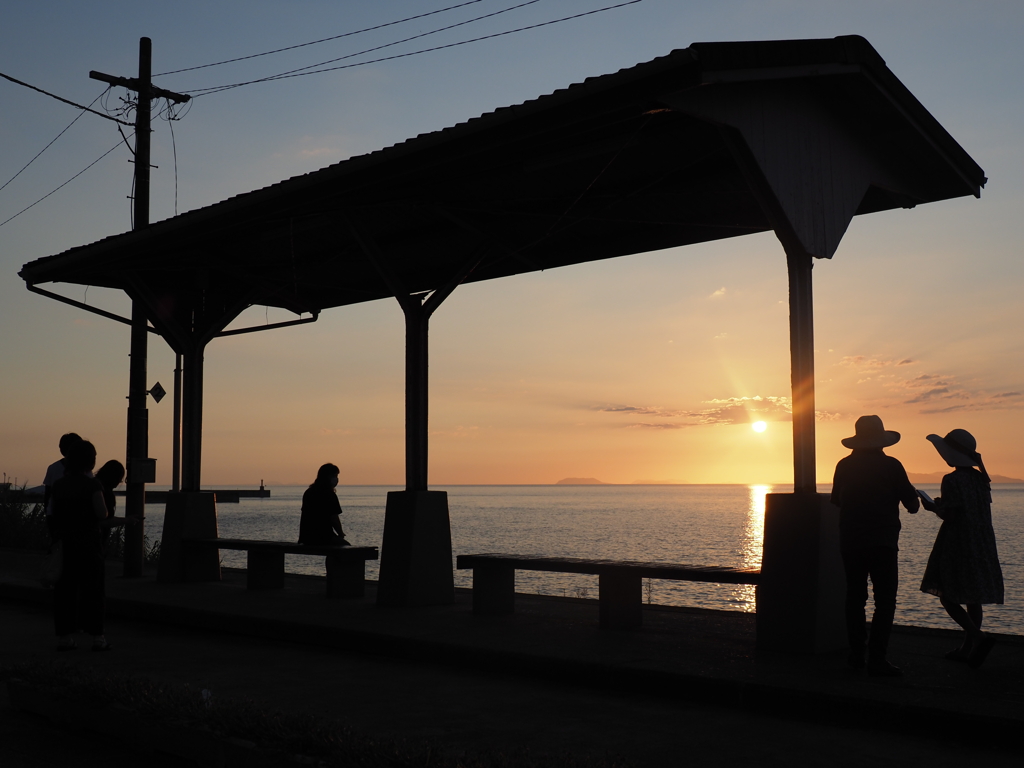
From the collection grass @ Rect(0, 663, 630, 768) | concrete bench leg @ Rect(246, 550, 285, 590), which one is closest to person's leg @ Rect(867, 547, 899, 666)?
grass @ Rect(0, 663, 630, 768)

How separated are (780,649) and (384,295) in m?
7.69

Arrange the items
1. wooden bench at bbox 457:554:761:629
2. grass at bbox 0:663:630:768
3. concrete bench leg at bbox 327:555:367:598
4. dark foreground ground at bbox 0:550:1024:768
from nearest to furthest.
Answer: grass at bbox 0:663:630:768
dark foreground ground at bbox 0:550:1024:768
wooden bench at bbox 457:554:761:629
concrete bench leg at bbox 327:555:367:598

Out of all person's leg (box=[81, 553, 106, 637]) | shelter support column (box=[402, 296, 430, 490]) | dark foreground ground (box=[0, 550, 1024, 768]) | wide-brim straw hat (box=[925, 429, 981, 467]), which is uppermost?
shelter support column (box=[402, 296, 430, 490])

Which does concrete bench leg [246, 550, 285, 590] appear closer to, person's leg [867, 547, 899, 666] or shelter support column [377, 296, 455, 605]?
shelter support column [377, 296, 455, 605]

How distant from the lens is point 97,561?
8.71 meters

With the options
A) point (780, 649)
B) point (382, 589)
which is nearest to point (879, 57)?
point (780, 649)

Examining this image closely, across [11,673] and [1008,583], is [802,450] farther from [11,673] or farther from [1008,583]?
[1008,583]

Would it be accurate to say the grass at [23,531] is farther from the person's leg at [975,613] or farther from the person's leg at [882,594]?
the person's leg at [975,613]

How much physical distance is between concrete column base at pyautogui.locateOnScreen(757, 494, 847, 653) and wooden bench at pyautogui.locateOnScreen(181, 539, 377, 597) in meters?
4.73

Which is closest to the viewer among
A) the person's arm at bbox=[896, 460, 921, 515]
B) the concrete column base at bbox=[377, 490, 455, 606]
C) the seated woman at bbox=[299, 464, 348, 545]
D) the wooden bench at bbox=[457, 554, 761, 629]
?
the person's arm at bbox=[896, 460, 921, 515]

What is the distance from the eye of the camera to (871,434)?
7109 millimetres

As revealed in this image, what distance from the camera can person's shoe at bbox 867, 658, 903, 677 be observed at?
646cm

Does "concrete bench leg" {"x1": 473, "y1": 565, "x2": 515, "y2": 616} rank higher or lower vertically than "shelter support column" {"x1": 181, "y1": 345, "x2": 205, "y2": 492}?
lower

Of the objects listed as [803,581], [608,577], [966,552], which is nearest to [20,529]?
[608,577]
